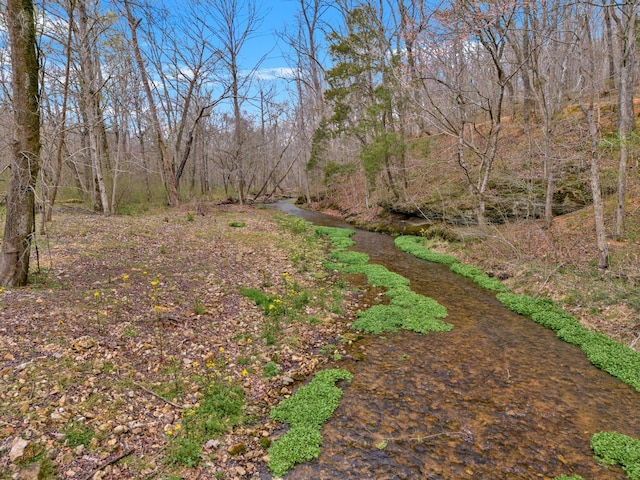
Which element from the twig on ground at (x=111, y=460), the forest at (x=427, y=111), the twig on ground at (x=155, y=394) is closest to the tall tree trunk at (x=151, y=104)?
the forest at (x=427, y=111)

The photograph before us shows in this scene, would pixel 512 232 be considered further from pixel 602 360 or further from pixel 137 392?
pixel 137 392

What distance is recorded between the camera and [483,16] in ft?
30.6

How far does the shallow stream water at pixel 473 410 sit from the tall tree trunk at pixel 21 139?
604 centimetres

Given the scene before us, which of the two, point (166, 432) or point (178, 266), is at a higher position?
point (178, 266)

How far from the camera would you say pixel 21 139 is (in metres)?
5.93

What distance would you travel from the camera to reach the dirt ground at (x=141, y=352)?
3754 mm

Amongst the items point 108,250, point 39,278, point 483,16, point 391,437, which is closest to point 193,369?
point 391,437

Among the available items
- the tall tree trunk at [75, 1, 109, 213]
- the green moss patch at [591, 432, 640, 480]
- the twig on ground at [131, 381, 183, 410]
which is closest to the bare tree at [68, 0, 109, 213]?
the tall tree trunk at [75, 1, 109, 213]

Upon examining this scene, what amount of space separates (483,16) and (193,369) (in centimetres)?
1100

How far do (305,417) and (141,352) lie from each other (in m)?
2.75

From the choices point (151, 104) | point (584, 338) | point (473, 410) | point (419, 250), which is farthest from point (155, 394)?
point (151, 104)

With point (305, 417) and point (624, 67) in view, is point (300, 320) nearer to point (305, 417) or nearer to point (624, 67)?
point (305, 417)

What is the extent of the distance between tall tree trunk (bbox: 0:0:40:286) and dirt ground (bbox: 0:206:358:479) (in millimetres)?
588

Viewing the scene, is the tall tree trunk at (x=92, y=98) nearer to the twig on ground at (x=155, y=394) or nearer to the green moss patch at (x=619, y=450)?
the twig on ground at (x=155, y=394)
